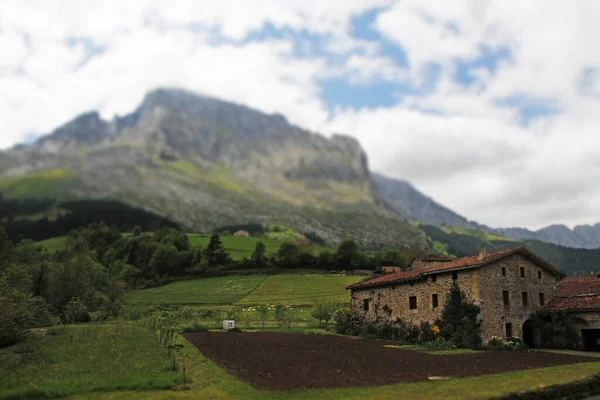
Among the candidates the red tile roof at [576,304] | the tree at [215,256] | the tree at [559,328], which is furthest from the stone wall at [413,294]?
the tree at [215,256]

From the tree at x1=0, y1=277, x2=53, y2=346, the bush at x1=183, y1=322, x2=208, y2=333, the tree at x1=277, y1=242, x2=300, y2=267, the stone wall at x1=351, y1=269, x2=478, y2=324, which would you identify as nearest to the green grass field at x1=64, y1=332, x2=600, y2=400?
the tree at x1=0, y1=277, x2=53, y2=346

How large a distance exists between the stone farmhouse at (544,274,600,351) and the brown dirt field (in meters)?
7.74

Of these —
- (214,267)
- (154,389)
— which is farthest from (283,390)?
(214,267)

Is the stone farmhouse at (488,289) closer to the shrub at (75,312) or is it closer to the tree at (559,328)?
the tree at (559,328)

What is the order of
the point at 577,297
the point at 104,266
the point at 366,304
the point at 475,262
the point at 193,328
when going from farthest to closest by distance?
the point at 104,266 → the point at 366,304 → the point at 193,328 → the point at 577,297 → the point at 475,262

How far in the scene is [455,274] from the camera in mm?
44906

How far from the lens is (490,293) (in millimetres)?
43156

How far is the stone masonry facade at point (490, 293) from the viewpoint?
42.7 m

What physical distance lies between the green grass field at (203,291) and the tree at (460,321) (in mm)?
49002

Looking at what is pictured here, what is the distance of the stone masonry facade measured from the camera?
42716mm

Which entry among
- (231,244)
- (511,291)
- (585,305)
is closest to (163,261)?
(231,244)

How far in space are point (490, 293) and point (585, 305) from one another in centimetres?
819

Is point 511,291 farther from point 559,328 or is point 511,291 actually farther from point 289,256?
point 289,256

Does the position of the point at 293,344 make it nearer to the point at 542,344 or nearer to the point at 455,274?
the point at 455,274
